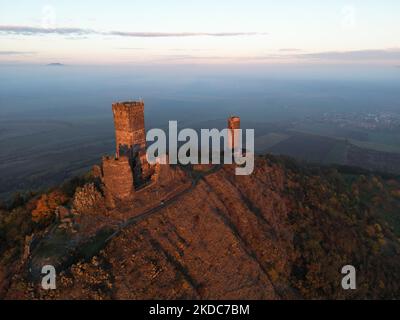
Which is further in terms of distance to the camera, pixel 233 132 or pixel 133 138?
pixel 233 132

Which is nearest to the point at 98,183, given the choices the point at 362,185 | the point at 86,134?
the point at 362,185

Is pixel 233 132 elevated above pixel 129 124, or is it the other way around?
pixel 129 124

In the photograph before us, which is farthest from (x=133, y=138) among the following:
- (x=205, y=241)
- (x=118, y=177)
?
(x=205, y=241)

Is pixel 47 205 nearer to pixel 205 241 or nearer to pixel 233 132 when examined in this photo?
pixel 205 241

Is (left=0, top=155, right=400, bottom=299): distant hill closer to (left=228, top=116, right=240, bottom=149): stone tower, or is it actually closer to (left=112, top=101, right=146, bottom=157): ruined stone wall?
(left=228, top=116, right=240, bottom=149): stone tower

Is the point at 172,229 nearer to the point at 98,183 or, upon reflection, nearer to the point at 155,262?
the point at 155,262

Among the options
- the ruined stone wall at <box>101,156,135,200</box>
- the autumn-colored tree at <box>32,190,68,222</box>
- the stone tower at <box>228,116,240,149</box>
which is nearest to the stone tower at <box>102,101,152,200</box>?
the ruined stone wall at <box>101,156,135,200</box>
